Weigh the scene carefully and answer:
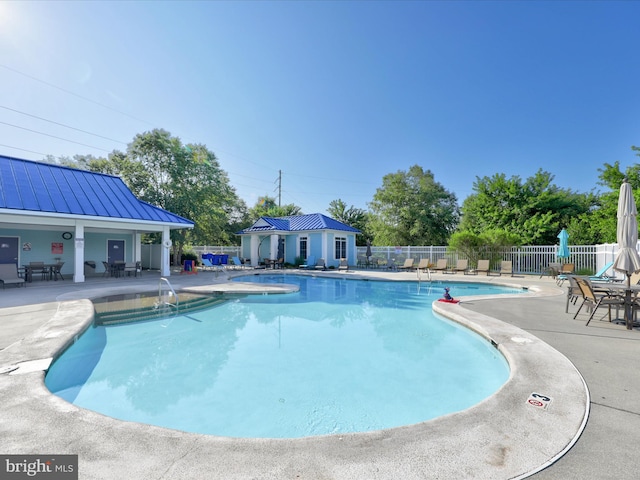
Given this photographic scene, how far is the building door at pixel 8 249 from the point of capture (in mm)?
13312

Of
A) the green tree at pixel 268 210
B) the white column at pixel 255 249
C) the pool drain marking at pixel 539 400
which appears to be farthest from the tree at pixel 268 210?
the pool drain marking at pixel 539 400

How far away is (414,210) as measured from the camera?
92.9 ft

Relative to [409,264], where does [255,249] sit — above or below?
above

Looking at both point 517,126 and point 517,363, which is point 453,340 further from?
point 517,126

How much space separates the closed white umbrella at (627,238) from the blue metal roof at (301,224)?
1559cm

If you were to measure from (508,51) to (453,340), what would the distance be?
44.6 ft

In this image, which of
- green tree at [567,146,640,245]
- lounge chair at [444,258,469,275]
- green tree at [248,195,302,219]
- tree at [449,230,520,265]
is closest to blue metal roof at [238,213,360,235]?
tree at [449,230,520,265]

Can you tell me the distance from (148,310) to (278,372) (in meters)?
5.44

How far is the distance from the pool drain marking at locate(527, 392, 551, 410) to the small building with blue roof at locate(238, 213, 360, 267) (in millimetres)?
17674

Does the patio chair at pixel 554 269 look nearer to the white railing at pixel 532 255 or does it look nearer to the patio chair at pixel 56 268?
the white railing at pixel 532 255

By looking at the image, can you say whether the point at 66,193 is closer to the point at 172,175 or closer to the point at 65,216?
the point at 65,216

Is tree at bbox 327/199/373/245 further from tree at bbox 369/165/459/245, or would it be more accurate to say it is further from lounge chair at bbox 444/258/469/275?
lounge chair at bbox 444/258/469/275

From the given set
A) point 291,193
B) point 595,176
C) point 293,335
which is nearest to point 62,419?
point 293,335

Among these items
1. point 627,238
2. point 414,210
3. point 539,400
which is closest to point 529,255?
point 414,210
